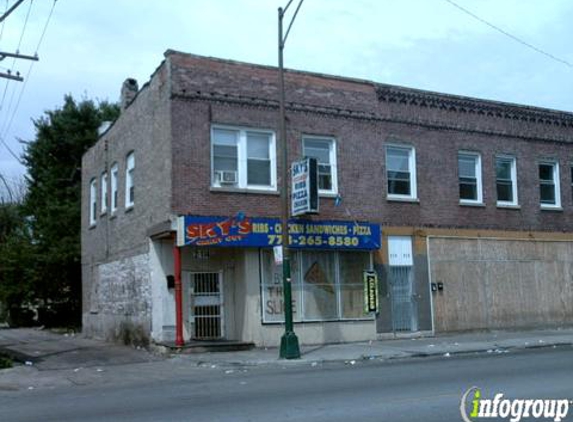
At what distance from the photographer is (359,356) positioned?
55.2 feet

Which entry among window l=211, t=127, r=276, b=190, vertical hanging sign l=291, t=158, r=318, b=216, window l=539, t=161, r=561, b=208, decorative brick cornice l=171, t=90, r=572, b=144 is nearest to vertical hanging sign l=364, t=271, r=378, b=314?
vertical hanging sign l=291, t=158, r=318, b=216

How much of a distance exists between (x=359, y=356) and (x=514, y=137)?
1201cm

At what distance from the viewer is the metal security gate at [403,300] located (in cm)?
2172

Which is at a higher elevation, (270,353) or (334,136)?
(334,136)

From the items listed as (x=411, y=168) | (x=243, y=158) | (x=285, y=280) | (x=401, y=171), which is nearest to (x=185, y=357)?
(x=285, y=280)

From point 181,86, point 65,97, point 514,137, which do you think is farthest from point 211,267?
point 65,97

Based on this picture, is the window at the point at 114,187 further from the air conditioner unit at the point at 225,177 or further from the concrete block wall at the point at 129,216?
the air conditioner unit at the point at 225,177

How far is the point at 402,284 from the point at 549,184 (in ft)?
26.0

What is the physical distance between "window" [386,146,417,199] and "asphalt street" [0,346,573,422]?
8.36 m

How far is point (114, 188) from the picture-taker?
24328 mm

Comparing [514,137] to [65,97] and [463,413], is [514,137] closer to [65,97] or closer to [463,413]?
[463,413]

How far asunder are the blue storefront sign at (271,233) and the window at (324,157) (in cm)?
129

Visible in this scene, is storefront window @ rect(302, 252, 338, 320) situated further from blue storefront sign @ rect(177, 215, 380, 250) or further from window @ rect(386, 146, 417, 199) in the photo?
window @ rect(386, 146, 417, 199)

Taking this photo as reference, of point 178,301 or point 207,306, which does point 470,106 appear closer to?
point 207,306
